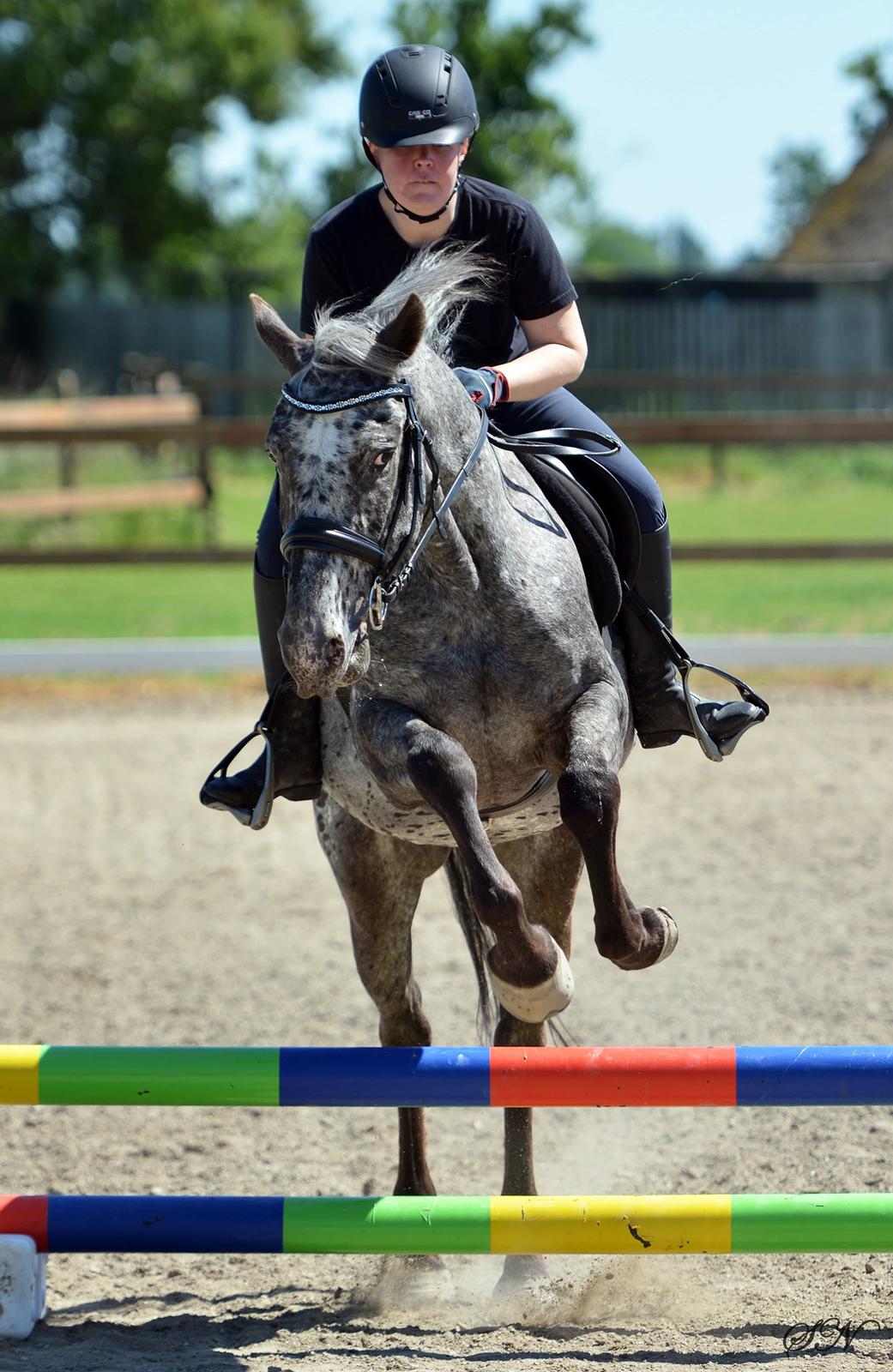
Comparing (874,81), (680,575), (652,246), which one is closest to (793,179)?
(652,246)

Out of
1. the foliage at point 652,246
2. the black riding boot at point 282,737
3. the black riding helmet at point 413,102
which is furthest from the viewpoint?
the foliage at point 652,246

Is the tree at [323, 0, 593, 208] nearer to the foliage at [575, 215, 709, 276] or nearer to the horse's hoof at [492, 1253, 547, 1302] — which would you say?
the horse's hoof at [492, 1253, 547, 1302]

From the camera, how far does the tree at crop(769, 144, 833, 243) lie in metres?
108

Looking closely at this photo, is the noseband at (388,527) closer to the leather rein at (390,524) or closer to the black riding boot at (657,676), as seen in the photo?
the leather rein at (390,524)

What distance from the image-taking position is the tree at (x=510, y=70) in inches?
977

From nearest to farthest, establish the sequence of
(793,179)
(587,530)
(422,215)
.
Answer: (422,215) < (587,530) < (793,179)

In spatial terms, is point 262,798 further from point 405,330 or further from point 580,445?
point 405,330

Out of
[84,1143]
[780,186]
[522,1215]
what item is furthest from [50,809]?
[780,186]

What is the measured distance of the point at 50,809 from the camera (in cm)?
847

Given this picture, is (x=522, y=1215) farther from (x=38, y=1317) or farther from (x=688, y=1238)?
(x=38, y=1317)

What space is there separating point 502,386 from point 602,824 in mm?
1028

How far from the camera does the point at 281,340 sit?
3.09m

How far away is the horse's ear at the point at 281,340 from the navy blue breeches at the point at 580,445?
64 centimetres

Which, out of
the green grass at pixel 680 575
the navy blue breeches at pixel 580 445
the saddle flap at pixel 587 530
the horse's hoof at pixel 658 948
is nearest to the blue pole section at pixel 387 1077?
the horse's hoof at pixel 658 948
